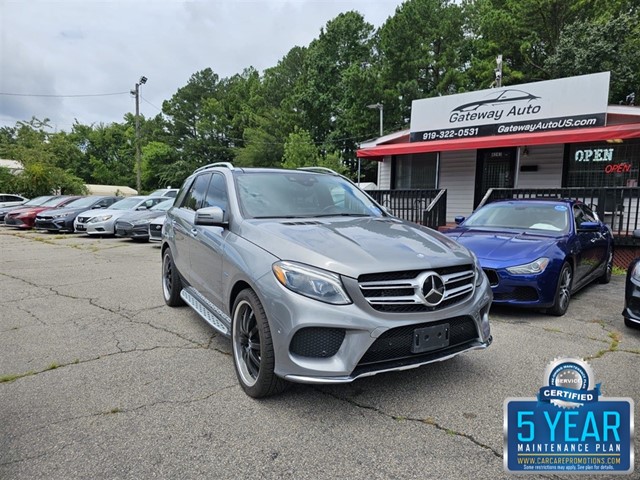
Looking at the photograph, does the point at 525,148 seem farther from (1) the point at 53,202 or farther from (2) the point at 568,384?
(1) the point at 53,202

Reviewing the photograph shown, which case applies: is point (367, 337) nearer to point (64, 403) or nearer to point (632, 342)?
point (64, 403)

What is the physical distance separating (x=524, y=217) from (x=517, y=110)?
23.1 ft

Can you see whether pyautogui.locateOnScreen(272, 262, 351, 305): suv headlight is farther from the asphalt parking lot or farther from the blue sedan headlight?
the blue sedan headlight

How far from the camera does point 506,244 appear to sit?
519cm

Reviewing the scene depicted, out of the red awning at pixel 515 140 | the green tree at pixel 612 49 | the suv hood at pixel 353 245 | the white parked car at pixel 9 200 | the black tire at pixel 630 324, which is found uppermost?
the green tree at pixel 612 49

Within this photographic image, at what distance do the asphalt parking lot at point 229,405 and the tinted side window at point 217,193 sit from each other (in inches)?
53.0

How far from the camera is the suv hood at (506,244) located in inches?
192

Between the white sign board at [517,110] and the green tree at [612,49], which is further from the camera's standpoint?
the green tree at [612,49]

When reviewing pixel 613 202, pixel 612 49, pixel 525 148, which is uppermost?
pixel 612 49

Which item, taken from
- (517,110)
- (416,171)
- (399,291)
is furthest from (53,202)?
(399,291)

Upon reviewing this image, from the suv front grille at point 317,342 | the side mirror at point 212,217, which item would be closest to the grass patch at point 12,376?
the side mirror at point 212,217

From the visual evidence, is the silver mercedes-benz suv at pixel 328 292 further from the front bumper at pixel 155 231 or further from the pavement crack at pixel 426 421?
the front bumper at pixel 155 231

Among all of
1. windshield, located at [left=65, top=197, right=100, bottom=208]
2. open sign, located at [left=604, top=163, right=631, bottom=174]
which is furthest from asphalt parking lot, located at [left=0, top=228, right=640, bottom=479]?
windshield, located at [left=65, top=197, right=100, bottom=208]

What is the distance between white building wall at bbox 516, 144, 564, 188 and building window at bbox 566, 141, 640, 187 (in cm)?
34
